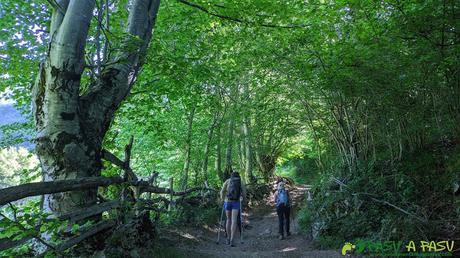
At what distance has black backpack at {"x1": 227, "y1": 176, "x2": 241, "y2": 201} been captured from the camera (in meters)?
8.32

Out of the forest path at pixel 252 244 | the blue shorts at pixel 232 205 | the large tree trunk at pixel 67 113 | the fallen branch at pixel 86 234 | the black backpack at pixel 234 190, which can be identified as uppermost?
the large tree trunk at pixel 67 113

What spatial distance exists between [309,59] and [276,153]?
43.4ft

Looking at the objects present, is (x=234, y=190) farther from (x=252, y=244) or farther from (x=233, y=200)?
(x=252, y=244)

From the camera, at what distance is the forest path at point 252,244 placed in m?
6.38

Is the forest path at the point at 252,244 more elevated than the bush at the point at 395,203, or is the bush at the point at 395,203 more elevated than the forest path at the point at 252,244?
the bush at the point at 395,203

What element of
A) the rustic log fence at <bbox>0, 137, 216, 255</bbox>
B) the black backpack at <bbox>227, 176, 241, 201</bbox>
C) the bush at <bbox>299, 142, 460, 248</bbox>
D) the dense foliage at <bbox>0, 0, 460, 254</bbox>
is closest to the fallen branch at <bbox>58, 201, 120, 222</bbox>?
the rustic log fence at <bbox>0, 137, 216, 255</bbox>

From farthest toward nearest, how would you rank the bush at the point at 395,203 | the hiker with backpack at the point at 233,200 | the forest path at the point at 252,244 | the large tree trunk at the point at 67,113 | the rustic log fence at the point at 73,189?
the hiker with backpack at the point at 233,200 → the forest path at the point at 252,244 → the bush at the point at 395,203 → the large tree trunk at the point at 67,113 → the rustic log fence at the point at 73,189

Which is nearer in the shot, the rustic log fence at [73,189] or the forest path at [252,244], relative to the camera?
the rustic log fence at [73,189]

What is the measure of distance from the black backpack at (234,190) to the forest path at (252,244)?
1297 millimetres

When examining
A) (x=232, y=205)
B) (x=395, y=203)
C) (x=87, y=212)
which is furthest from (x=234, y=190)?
(x=87, y=212)

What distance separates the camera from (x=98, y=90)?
15.9ft

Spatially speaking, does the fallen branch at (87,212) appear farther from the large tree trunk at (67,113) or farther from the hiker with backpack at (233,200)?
the hiker with backpack at (233,200)

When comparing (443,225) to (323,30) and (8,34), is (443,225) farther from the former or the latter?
(8,34)

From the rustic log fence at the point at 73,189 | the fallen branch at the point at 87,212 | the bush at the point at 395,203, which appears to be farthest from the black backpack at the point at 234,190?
the fallen branch at the point at 87,212
